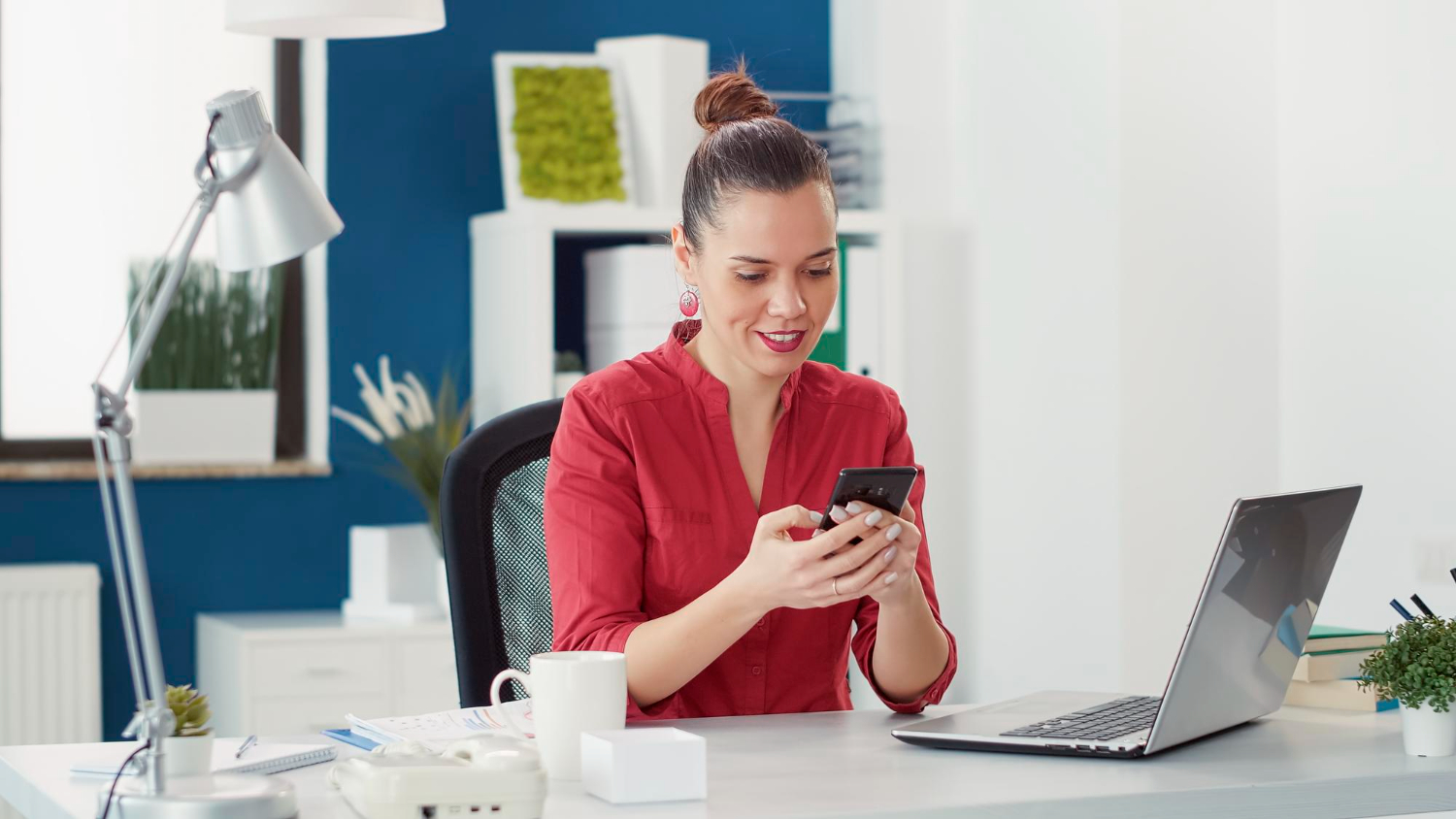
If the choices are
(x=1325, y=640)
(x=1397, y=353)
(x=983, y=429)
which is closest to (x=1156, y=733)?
(x=1325, y=640)

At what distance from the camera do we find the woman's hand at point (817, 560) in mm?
1481

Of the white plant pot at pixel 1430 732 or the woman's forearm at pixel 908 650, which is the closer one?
the white plant pot at pixel 1430 732

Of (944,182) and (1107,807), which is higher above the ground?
(944,182)

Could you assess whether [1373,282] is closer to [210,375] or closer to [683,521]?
[683,521]

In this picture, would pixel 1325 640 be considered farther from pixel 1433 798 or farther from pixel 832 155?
pixel 832 155

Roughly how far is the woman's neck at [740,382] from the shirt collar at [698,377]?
A: 11mm

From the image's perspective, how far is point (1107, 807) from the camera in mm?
1238

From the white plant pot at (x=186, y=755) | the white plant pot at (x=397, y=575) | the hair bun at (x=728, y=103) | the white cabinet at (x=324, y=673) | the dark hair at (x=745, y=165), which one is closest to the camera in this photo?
the white plant pot at (x=186, y=755)

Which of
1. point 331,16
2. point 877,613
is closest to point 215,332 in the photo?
point 331,16

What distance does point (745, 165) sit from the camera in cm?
187

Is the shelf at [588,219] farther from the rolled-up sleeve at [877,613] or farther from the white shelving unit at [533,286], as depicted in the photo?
the rolled-up sleeve at [877,613]

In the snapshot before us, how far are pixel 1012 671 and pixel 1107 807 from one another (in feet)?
8.19

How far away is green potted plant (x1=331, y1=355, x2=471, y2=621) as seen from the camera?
349 cm

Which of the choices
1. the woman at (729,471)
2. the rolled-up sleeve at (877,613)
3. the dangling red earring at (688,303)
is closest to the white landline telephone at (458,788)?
the woman at (729,471)
